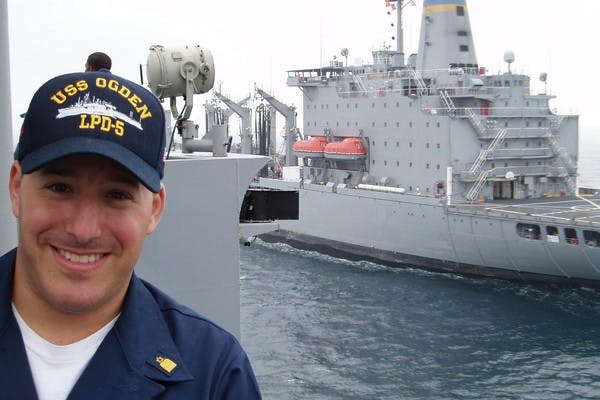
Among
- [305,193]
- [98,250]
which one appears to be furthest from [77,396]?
[305,193]

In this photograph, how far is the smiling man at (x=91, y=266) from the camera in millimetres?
1314

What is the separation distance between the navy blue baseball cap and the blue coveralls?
0.28 meters

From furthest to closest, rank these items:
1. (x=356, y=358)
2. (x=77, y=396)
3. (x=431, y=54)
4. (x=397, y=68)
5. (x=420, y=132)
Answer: (x=397, y=68), (x=431, y=54), (x=420, y=132), (x=356, y=358), (x=77, y=396)

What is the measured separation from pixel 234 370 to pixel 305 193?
91.8ft

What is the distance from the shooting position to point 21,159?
4.51ft

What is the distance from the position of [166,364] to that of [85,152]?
429 mm

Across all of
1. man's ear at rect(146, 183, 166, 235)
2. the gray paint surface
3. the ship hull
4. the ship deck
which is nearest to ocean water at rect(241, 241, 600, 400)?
the ship hull

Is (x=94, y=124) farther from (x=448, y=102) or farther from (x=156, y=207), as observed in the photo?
(x=448, y=102)

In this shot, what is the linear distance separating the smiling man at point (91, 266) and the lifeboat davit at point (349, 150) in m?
26.3

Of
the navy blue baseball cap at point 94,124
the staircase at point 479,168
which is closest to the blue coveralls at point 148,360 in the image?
the navy blue baseball cap at point 94,124

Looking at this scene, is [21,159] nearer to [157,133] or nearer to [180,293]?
[157,133]

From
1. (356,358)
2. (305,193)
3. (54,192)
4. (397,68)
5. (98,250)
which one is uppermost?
(397,68)

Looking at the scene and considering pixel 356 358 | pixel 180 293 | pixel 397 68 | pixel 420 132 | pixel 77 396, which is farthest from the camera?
pixel 397 68

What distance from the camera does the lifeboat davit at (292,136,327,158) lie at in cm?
2997
